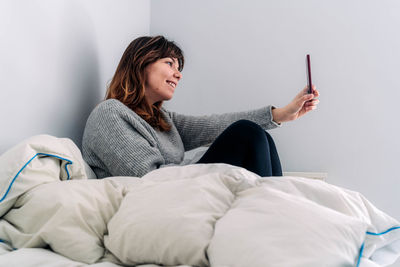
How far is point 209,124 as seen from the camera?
1.70 metres

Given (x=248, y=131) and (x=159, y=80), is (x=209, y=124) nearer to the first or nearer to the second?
(x=159, y=80)

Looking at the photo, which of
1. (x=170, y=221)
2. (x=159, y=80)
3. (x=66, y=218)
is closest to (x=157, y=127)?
(x=159, y=80)

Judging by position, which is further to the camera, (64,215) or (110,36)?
(110,36)

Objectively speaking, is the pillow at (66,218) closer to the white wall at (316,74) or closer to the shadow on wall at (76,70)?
the shadow on wall at (76,70)

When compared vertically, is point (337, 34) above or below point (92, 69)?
above

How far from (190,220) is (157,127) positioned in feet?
3.18

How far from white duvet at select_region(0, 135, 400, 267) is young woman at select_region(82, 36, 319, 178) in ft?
1.05

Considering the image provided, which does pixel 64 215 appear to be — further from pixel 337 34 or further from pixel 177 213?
pixel 337 34

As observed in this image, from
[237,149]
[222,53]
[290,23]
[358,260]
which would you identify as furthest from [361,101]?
[358,260]

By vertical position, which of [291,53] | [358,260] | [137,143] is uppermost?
[291,53]

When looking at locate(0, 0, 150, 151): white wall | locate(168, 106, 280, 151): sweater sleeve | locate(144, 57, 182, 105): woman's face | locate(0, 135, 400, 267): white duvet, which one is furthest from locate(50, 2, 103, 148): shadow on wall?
locate(0, 135, 400, 267): white duvet

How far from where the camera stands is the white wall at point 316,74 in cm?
188

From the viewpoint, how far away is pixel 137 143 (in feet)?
4.26

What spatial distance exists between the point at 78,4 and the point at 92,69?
0.26 m
